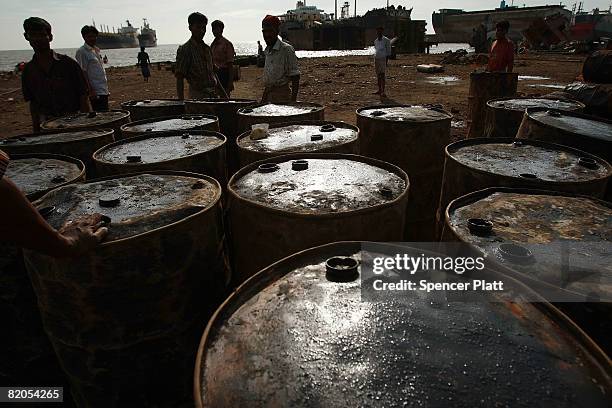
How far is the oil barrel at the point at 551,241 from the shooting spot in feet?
5.28

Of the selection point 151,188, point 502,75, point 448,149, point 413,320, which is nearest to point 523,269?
point 413,320

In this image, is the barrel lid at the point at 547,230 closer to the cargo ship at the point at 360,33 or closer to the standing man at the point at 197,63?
the standing man at the point at 197,63

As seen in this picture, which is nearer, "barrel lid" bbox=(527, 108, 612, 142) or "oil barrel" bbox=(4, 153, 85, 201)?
"oil barrel" bbox=(4, 153, 85, 201)

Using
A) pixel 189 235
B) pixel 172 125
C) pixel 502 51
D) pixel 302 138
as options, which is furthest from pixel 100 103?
pixel 502 51

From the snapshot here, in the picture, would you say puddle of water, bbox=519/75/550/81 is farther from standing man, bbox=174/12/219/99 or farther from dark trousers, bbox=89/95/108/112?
dark trousers, bbox=89/95/108/112

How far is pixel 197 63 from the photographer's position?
606 centimetres

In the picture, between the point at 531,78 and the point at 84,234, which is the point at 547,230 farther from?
the point at 531,78

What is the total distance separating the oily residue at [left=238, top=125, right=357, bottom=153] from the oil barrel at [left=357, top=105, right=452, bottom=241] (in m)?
0.25

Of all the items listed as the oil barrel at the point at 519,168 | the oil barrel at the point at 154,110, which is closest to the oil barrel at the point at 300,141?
the oil barrel at the point at 519,168

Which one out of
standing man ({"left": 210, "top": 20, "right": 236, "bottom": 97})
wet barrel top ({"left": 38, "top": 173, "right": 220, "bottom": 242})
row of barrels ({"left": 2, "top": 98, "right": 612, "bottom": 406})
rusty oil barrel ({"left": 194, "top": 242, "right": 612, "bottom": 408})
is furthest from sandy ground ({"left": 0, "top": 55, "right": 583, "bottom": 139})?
rusty oil barrel ({"left": 194, "top": 242, "right": 612, "bottom": 408})

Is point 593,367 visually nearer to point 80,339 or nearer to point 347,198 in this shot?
point 347,198

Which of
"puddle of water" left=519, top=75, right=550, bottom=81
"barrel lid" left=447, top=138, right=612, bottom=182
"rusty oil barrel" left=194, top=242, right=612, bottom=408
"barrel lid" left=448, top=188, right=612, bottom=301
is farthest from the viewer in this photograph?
"puddle of water" left=519, top=75, right=550, bottom=81

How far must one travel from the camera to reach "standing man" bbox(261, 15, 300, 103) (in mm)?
5941

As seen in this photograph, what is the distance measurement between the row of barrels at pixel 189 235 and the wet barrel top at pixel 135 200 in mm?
11
